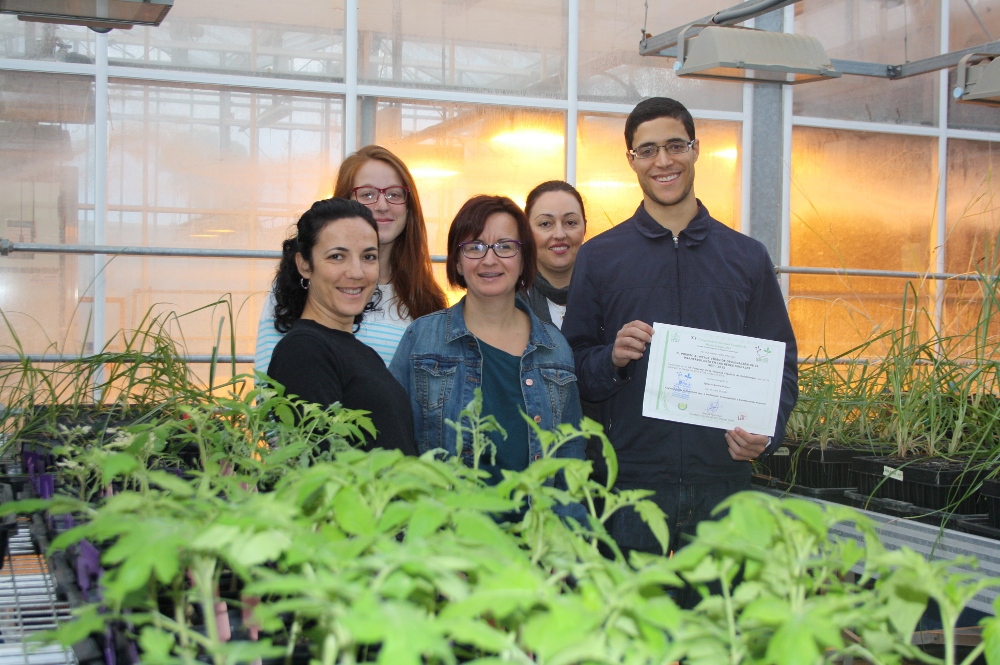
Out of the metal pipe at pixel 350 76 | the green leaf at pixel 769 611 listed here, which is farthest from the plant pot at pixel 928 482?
the metal pipe at pixel 350 76

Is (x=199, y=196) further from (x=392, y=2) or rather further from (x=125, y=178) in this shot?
(x=392, y=2)

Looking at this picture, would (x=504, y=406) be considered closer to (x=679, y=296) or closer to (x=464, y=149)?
(x=679, y=296)

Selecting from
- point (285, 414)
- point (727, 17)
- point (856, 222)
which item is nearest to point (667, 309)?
point (285, 414)

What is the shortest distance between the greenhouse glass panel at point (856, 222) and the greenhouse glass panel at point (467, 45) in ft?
5.22

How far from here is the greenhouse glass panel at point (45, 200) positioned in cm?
414

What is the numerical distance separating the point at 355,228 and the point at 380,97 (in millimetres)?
2876

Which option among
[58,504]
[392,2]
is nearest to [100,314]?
[392,2]

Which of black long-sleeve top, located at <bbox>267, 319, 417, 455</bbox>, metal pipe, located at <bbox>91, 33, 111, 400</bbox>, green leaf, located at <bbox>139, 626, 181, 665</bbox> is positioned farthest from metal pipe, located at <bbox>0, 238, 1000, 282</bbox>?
green leaf, located at <bbox>139, 626, 181, 665</bbox>

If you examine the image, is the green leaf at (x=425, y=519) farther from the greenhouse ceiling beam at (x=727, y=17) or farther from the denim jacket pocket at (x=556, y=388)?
the greenhouse ceiling beam at (x=727, y=17)

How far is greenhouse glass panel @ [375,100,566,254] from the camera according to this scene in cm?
472

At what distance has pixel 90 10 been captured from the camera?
2.31 meters

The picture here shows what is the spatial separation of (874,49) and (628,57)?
5.23 ft

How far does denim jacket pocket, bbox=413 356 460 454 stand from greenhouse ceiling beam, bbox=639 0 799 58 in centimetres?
207

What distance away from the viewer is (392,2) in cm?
467
